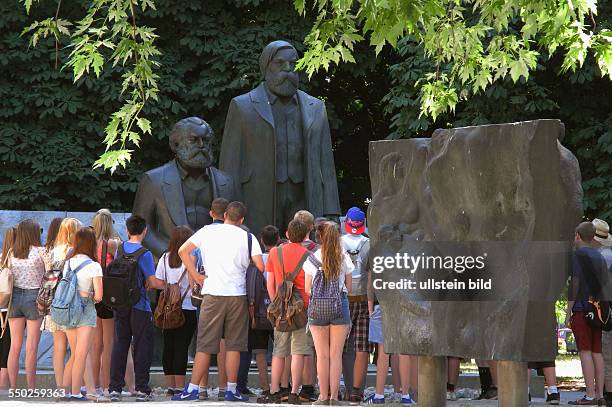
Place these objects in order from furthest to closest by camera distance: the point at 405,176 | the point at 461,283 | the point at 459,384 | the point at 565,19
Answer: the point at 459,384
the point at 565,19
the point at 405,176
the point at 461,283

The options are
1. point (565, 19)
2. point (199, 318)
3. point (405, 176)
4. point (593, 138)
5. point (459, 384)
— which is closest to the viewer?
point (405, 176)

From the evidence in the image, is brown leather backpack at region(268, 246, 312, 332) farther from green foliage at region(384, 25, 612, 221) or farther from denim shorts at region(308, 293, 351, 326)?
green foliage at region(384, 25, 612, 221)

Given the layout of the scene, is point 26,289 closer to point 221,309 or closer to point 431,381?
point 221,309

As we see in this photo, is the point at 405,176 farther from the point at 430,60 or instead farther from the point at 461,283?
the point at 430,60

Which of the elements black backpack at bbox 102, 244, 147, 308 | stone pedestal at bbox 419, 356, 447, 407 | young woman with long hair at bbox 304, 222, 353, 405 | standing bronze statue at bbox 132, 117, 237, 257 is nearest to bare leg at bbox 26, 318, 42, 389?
black backpack at bbox 102, 244, 147, 308

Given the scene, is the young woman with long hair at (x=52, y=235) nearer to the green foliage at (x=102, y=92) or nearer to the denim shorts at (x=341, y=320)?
the denim shorts at (x=341, y=320)

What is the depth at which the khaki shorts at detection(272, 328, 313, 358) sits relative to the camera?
1202 centimetres

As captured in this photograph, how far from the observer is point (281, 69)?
46.0 ft

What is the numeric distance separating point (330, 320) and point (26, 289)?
9.27ft

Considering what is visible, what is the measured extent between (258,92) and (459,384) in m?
3.63

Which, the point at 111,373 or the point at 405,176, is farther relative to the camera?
the point at 111,373

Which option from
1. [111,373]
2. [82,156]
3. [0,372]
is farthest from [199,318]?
[82,156]

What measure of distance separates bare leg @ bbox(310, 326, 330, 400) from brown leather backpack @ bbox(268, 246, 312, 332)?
0.25m

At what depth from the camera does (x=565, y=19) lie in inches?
412
